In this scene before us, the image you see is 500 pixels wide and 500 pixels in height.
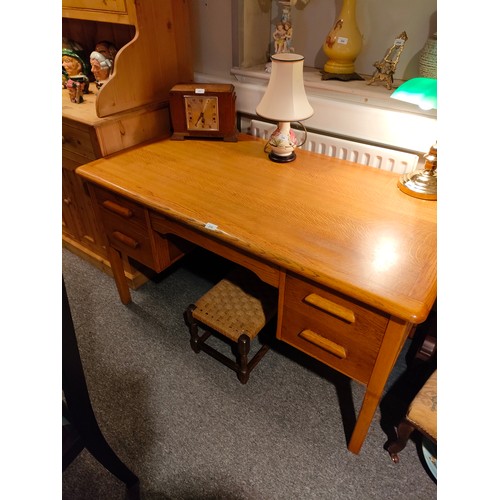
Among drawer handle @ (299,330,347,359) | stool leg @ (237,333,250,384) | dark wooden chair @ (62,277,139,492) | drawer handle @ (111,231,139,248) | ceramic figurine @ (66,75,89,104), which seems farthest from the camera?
ceramic figurine @ (66,75,89,104)

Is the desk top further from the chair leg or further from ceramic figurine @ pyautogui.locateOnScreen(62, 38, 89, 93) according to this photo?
ceramic figurine @ pyautogui.locateOnScreen(62, 38, 89, 93)

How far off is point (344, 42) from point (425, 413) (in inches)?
48.9

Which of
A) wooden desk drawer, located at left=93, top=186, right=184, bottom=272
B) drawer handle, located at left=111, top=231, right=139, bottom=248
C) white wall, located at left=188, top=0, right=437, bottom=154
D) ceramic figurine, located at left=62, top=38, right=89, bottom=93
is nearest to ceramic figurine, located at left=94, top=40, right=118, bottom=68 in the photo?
ceramic figurine, located at left=62, top=38, right=89, bottom=93

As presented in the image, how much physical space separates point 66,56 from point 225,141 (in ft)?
3.00

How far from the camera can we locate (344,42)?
1316mm

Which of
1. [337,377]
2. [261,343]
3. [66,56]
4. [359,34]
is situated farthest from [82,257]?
[359,34]

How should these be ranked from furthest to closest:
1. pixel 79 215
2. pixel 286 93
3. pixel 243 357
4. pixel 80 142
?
pixel 79 215, pixel 80 142, pixel 243 357, pixel 286 93

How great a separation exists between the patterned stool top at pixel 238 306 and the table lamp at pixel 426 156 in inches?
23.8

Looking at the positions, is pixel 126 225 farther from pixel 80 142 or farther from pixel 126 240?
pixel 80 142

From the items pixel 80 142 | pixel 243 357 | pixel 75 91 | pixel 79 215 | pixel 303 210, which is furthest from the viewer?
pixel 79 215

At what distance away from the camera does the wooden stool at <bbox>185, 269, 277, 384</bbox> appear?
1.24m

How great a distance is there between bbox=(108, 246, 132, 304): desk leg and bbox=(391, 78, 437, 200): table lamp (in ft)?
3.70

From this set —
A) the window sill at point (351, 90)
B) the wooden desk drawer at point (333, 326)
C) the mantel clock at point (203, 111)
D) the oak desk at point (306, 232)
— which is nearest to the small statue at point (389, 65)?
the window sill at point (351, 90)

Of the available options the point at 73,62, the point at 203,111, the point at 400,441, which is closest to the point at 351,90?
the point at 203,111
